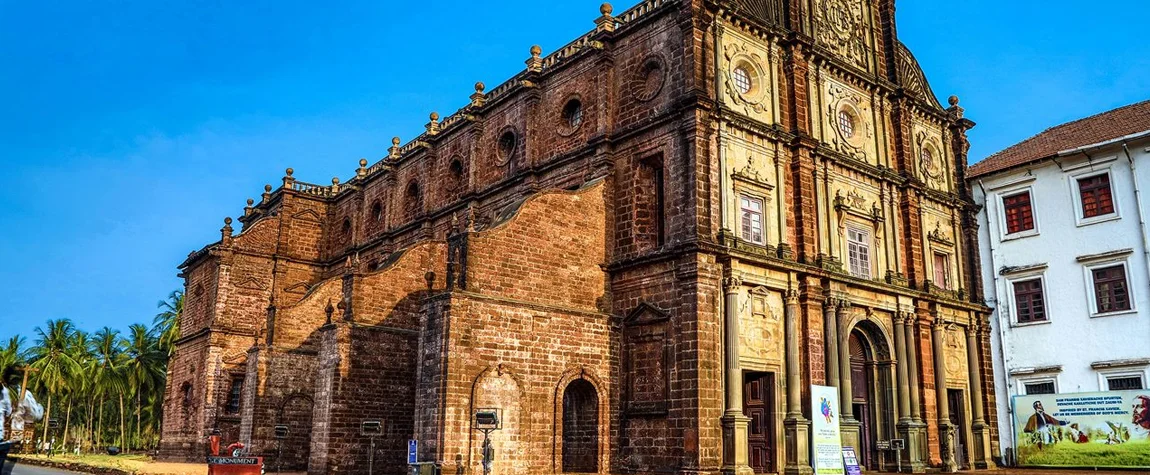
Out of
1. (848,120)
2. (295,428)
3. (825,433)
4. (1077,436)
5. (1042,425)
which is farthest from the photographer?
(295,428)

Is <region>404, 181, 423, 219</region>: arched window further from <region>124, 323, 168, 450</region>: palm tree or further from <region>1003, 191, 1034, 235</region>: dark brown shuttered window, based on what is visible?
<region>124, 323, 168, 450</region>: palm tree

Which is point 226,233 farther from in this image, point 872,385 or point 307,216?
point 872,385

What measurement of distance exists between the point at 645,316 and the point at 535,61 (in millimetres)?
8933

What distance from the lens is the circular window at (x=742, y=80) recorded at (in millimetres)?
22272

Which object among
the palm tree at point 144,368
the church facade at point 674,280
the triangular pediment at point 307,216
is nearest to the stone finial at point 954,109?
the church facade at point 674,280

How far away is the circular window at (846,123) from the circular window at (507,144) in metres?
9.37

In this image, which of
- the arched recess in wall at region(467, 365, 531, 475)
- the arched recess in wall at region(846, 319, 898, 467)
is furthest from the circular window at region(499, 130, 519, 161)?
the arched recess in wall at region(846, 319, 898, 467)

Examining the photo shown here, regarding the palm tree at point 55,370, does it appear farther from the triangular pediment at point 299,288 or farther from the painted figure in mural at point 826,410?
the painted figure in mural at point 826,410

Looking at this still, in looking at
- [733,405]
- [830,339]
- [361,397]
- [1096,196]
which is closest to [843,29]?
[1096,196]

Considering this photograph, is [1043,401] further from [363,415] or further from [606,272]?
[363,415]

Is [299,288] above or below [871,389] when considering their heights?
above

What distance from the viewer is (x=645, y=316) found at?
20688mm

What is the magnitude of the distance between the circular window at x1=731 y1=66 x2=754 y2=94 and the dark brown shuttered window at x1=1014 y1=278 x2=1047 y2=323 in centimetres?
1186

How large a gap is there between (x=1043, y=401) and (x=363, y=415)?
18321mm
